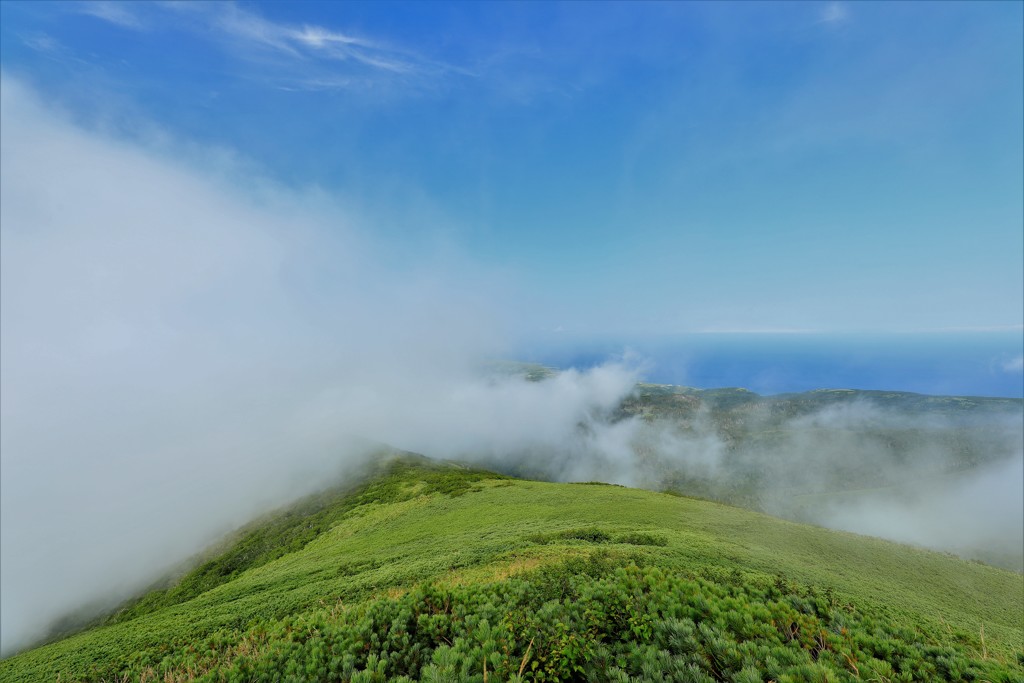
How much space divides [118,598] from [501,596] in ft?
396

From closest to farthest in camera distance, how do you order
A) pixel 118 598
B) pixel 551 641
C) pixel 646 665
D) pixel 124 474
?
pixel 646 665, pixel 551 641, pixel 118 598, pixel 124 474

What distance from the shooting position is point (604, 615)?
8398 millimetres

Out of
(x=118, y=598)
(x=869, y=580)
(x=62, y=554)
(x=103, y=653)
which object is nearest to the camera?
(x=103, y=653)

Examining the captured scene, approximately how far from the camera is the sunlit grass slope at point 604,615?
270 inches

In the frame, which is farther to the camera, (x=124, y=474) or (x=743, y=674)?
(x=124, y=474)

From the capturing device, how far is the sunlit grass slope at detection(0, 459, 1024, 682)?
6.86m

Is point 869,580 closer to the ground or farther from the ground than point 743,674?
closer to the ground

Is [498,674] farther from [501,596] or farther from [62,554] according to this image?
[62,554]

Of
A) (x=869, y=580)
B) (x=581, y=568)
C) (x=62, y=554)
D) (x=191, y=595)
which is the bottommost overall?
(x=62, y=554)

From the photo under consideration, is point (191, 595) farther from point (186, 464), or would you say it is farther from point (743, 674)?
point (186, 464)

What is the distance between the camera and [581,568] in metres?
13.1

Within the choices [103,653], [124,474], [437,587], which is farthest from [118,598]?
[124,474]

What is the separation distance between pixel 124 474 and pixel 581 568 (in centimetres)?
27133

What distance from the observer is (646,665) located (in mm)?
6621
